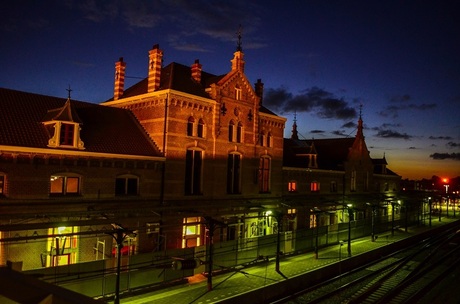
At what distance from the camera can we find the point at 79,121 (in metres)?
19.5

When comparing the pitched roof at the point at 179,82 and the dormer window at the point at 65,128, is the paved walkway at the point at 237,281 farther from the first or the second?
the pitched roof at the point at 179,82

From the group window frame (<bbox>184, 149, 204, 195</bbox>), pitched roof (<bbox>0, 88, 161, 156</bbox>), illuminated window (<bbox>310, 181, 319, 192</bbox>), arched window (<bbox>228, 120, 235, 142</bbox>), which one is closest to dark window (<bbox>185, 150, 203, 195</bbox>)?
window frame (<bbox>184, 149, 204, 195</bbox>)

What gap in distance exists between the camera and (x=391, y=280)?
2025 centimetres

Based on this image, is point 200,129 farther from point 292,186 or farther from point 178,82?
point 292,186

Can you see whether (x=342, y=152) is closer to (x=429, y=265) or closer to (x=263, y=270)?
(x=429, y=265)

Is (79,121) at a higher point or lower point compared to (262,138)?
lower

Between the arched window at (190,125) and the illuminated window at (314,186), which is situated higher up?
the arched window at (190,125)

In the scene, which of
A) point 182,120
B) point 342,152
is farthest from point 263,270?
point 342,152

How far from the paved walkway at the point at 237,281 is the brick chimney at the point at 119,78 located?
1453 centimetres

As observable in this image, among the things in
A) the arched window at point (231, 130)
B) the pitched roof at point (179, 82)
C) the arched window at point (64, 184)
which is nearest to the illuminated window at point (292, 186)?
the arched window at point (231, 130)

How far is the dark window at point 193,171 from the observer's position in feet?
81.5

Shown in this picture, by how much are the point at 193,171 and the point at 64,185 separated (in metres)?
8.30

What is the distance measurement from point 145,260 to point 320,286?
799 centimetres

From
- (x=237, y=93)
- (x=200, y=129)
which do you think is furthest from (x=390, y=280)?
(x=237, y=93)
